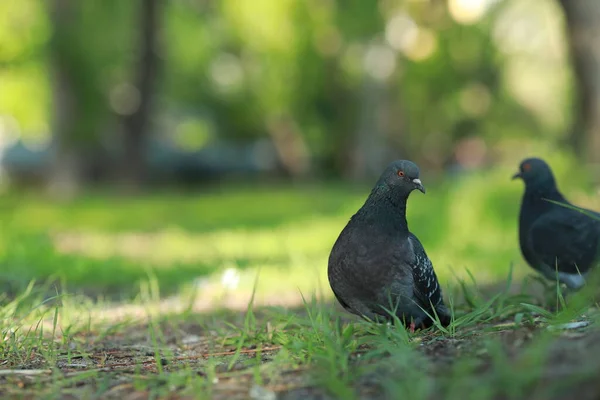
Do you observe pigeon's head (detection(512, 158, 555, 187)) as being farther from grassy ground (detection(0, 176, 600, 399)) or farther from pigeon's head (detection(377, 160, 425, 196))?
pigeon's head (detection(377, 160, 425, 196))

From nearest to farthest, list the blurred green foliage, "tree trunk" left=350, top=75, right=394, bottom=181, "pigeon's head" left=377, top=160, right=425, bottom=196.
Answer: "pigeon's head" left=377, top=160, right=425, bottom=196 → the blurred green foliage → "tree trunk" left=350, top=75, right=394, bottom=181

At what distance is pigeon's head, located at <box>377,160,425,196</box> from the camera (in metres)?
3.52

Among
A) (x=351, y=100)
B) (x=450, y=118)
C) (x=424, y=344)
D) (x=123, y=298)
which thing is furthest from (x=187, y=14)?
(x=424, y=344)

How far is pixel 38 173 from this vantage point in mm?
35719

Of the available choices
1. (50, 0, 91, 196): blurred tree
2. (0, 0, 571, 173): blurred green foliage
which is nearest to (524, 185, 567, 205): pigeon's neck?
(50, 0, 91, 196): blurred tree

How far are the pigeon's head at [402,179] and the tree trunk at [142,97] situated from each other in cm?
1783

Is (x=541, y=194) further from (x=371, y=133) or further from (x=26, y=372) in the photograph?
(x=371, y=133)

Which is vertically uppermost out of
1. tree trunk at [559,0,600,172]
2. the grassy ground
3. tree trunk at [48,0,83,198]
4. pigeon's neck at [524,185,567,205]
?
tree trunk at [48,0,83,198]

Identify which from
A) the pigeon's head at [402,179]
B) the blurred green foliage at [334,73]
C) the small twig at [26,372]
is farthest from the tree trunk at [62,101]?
the small twig at [26,372]

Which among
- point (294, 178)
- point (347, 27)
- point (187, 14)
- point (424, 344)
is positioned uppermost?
point (187, 14)

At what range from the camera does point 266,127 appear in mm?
28875

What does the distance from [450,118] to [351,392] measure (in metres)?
28.8

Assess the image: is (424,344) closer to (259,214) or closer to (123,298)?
(123,298)

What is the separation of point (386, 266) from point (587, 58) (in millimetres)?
8039
